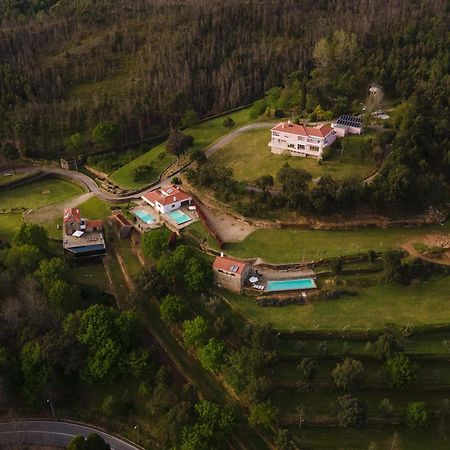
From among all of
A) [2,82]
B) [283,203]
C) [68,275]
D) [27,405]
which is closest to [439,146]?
[283,203]

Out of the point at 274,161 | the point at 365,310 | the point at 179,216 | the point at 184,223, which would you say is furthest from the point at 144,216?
the point at 365,310

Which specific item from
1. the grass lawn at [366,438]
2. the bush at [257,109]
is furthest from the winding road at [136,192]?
the grass lawn at [366,438]

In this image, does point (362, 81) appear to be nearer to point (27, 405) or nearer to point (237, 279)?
point (237, 279)

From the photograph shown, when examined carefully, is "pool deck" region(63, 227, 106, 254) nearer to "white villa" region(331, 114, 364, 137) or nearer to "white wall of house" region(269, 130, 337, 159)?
"white wall of house" region(269, 130, 337, 159)

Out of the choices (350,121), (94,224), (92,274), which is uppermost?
(350,121)

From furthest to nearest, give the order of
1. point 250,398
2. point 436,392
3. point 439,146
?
point 439,146 < point 436,392 < point 250,398

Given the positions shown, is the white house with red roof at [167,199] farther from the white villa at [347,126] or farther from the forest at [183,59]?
the white villa at [347,126]

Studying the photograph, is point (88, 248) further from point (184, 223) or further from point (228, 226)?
point (228, 226)
